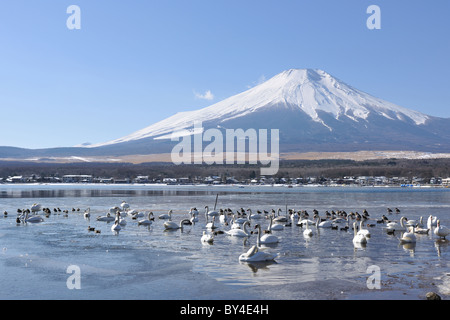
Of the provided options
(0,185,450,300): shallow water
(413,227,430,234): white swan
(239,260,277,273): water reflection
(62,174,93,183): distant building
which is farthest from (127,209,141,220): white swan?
(62,174,93,183): distant building

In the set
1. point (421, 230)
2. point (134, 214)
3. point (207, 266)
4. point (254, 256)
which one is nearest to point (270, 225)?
point (421, 230)

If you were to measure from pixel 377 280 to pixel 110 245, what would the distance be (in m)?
10.6

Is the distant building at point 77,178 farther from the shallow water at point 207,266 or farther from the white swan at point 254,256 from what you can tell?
the white swan at point 254,256

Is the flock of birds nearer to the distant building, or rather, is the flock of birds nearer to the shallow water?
the shallow water

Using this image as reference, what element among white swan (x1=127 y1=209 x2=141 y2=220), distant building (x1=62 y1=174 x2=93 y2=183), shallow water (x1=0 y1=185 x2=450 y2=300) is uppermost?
distant building (x1=62 y1=174 x2=93 y2=183)

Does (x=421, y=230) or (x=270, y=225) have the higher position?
(x=270, y=225)

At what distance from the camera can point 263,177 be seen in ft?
375

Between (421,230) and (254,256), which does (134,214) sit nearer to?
(421,230)

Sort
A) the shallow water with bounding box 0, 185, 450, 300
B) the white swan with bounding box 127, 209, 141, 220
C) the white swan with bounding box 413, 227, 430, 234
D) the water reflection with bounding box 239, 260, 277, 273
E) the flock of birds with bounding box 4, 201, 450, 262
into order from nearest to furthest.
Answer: the shallow water with bounding box 0, 185, 450, 300 → the water reflection with bounding box 239, 260, 277, 273 → the flock of birds with bounding box 4, 201, 450, 262 → the white swan with bounding box 413, 227, 430, 234 → the white swan with bounding box 127, 209, 141, 220

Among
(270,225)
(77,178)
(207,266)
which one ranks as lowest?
(207,266)

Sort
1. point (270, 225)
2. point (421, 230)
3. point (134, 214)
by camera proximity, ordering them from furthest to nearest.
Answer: point (134, 214) < point (270, 225) < point (421, 230)

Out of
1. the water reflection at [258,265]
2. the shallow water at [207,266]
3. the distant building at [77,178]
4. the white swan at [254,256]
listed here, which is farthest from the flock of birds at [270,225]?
the distant building at [77,178]
